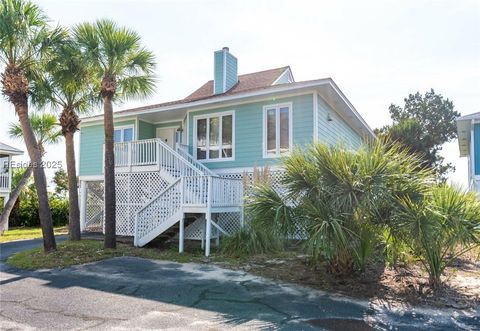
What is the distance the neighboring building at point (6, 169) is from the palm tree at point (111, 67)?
1512 cm

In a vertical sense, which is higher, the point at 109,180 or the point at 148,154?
the point at 148,154

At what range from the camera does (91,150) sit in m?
17.8

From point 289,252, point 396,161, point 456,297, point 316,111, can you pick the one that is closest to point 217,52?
point 316,111

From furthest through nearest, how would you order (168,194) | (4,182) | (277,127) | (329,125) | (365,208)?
(4,182)
(329,125)
(277,127)
(168,194)
(365,208)

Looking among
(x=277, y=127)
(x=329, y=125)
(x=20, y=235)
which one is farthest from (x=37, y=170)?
(x=329, y=125)

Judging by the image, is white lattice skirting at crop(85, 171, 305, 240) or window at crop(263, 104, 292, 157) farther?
window at crop(263, 104, 292, 157)

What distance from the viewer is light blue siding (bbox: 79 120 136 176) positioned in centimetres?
1744

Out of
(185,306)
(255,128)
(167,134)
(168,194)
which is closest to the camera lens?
(185,306)

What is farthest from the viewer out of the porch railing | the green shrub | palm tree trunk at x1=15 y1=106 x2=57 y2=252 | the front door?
the porch railing

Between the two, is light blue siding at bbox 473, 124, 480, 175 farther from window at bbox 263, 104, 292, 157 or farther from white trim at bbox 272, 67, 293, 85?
white trim at bbox 272, 67, 293, 85

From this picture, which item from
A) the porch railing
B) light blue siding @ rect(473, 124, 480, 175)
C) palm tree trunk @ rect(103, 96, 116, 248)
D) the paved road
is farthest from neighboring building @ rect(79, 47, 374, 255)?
the porch railing

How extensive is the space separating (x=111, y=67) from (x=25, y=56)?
7.42 ft

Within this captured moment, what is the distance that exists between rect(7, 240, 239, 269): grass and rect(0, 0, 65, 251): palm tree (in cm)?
58

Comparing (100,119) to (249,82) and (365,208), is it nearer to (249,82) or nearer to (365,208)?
(249,82)
